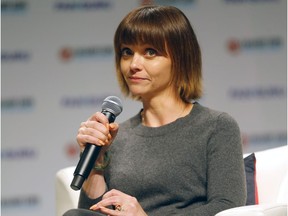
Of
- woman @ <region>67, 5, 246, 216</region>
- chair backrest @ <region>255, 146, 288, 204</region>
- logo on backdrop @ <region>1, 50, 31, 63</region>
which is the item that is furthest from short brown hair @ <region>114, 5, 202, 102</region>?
logo on backdrop @ <region>1, 50, 31, 63</region>

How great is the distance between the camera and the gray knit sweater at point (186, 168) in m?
1.85

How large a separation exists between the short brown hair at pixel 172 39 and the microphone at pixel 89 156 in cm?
24

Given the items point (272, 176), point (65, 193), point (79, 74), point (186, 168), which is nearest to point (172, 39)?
point (186, 168)

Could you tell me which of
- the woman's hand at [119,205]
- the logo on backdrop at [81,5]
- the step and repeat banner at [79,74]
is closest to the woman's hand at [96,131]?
the woman's hand at [119,205]

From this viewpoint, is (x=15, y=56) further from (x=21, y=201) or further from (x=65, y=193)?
(x=65, y=193)

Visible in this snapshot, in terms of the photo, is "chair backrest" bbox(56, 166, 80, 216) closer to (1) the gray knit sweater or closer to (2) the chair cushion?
(1) the gray knit sweater

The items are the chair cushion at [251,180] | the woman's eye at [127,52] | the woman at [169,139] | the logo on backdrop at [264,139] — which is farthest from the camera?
the logo on backdrop at [264,139]

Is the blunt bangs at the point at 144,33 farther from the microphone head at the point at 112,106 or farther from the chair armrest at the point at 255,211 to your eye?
the chair armrest at the point at 255,211

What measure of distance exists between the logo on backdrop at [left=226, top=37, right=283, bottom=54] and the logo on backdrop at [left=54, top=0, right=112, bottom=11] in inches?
28.4

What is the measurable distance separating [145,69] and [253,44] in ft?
6.33

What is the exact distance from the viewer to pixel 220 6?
374 centimetres

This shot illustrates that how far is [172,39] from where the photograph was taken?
1961mm

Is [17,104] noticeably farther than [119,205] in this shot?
Yes

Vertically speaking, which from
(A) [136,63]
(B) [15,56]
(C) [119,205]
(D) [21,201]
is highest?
(B) [15,56]
